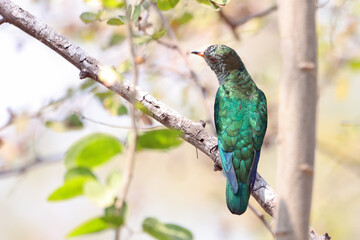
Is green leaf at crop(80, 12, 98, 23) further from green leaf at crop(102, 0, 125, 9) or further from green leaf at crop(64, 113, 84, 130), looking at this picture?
green leaf at crop(64, 113, 84, 130)

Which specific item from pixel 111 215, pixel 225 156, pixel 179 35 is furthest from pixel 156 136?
pixel 179 35

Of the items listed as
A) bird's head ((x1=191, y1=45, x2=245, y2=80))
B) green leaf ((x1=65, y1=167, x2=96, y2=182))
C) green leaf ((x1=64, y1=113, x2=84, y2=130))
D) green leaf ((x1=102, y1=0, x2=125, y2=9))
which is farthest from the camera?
bird's head ((x1=191, y1=45, x2=245, y2=80))

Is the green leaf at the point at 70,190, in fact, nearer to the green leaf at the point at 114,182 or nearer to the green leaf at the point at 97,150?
the green leaf at the point at 114,182

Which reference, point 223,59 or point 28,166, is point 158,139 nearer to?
point 223,59

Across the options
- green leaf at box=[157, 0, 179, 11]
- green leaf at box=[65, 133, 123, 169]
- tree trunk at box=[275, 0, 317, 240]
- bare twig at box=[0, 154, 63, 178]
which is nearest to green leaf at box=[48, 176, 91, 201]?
green leaf at box=[65, 133, 123, 169]

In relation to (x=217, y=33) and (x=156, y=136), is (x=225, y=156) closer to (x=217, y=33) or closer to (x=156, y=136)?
(x=156, y=136)

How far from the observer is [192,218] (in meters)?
8.77

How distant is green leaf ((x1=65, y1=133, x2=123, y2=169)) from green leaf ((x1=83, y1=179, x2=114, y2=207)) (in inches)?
12.0

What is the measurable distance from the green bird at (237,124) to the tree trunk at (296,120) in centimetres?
124

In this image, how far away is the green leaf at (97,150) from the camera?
6.40 ft

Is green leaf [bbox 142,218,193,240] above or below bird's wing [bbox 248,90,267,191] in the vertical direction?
below

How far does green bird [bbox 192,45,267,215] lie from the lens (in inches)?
107

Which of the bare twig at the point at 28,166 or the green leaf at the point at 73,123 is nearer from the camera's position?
the green leaf at the point at 73,123

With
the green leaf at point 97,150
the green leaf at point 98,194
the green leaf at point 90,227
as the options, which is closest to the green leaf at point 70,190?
the green leaf at point 98,194
